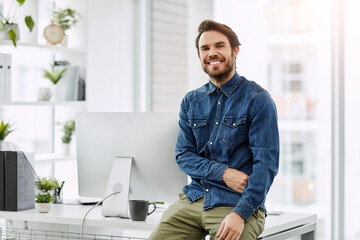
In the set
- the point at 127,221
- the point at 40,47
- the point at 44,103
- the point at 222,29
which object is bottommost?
the point at 127,221

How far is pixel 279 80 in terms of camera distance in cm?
415

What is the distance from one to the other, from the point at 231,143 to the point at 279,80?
6.38 ft

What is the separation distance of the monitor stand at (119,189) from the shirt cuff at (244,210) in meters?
0.62

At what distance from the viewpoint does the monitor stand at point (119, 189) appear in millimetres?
2625

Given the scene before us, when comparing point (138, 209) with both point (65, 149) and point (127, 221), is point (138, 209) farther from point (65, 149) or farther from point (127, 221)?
point (65, 149)

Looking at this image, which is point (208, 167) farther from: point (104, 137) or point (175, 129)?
point (104, 137)

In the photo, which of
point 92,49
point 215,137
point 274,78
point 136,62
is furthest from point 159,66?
point 215,137

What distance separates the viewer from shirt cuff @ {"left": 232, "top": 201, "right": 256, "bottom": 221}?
7.19 feet

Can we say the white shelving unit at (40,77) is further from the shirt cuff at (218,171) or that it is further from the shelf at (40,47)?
the shirt cuff at (218,171)

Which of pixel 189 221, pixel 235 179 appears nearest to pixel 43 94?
pixel 189 221

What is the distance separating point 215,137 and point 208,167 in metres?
0.13

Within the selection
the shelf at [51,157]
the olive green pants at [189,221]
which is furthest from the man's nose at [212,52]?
the shelf at [51,157]

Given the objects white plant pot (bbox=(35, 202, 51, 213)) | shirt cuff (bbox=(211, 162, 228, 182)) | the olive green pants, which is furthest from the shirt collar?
white plant pot (bbox=(35, 202, 51, 213))

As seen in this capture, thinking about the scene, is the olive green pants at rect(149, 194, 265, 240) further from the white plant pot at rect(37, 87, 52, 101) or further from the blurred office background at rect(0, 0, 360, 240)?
the white plant pot at rect(37, 87, 52, 101)
